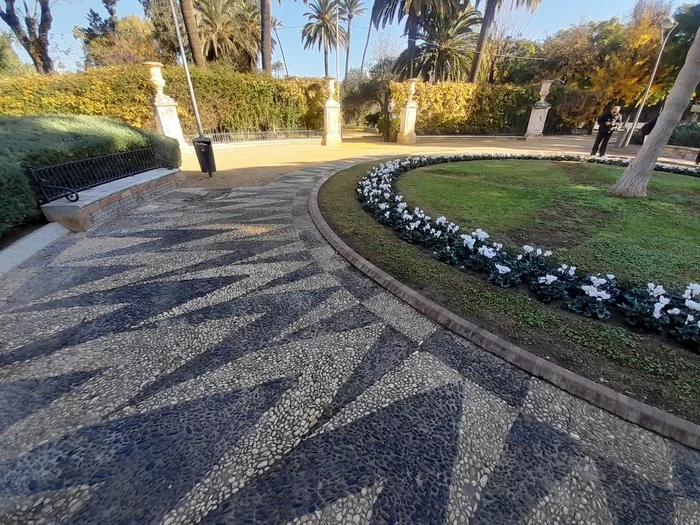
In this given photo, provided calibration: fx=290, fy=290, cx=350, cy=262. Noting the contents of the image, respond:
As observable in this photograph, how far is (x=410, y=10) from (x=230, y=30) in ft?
42.6

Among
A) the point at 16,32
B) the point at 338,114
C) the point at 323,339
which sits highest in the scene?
the point at 16,32

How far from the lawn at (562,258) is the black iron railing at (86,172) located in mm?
4125

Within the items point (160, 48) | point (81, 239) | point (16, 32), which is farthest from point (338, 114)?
point (16, 32)

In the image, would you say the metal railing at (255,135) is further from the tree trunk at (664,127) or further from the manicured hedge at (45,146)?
the tree trunk at (664,127)

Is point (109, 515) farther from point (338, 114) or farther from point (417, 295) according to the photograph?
point (338, 114)

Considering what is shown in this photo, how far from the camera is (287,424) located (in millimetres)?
1751

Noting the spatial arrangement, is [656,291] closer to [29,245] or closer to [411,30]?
[29,245]

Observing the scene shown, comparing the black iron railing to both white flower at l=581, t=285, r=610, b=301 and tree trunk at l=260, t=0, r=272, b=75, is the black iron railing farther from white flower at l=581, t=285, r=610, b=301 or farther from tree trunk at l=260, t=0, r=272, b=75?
tree trunk at l=260, t=0, r=272, b=75

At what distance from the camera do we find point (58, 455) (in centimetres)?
156

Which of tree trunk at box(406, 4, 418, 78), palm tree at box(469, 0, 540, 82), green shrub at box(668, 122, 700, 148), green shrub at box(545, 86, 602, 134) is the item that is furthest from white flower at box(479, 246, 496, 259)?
green shrub at box(545, 86, 602, 134)

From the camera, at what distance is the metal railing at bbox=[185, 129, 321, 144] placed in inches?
530

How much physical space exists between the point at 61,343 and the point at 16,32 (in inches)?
1085

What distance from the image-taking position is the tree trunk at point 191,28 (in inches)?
438

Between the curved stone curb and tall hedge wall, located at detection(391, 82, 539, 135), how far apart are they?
1717 cm
